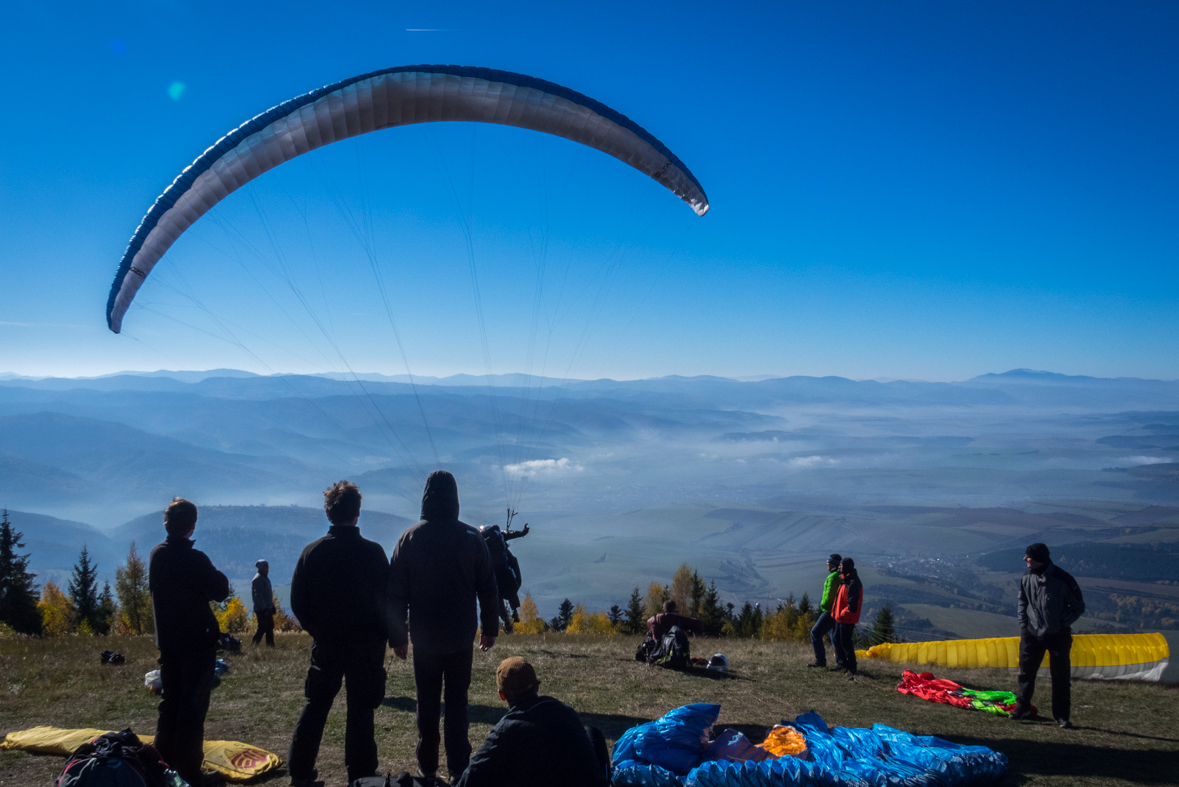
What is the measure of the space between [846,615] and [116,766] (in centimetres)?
890

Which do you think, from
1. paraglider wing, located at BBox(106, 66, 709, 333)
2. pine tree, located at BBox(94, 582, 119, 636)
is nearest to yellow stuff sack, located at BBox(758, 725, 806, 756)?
paraglider wing, located at BBox(106, 66, 709, 333)

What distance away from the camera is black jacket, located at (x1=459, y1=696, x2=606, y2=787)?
9.68 feet

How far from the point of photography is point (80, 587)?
44.8 metres

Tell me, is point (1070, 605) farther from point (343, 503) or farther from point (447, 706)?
point (343, 503)

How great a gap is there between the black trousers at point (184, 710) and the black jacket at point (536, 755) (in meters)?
2.44

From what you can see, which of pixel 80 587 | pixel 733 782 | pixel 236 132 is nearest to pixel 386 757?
pixel 733 782

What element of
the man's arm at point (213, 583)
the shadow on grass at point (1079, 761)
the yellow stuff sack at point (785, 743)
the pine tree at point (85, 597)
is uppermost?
A: the man's arm at point (213, 583)

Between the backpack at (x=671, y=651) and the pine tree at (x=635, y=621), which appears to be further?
the pine tree at (x=635, y=621)

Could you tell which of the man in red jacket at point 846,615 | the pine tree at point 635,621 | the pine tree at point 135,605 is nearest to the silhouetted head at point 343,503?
the man in red jacket at point 846,615

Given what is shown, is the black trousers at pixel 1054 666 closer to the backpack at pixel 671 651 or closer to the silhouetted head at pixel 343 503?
the backpack at pixel 671 651

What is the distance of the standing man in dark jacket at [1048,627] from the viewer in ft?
22.2

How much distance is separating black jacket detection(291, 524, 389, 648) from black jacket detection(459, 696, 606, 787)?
4.77 ft

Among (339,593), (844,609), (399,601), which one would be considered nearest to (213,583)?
(339,593)

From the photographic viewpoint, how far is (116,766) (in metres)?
3.31
